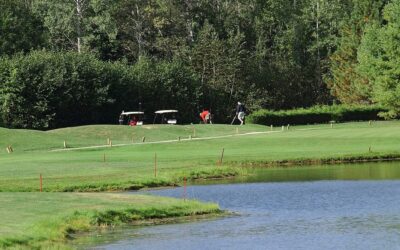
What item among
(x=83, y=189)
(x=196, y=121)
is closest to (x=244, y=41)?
(x=196, y=121)

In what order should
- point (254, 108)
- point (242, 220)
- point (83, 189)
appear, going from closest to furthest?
point (242, 220)
point (83, 189)
point (254, 108)

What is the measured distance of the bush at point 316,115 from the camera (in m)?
117

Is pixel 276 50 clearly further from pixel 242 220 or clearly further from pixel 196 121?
pixel 242 220

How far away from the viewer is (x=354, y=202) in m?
46.4

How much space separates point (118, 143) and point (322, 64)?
61.9 metres

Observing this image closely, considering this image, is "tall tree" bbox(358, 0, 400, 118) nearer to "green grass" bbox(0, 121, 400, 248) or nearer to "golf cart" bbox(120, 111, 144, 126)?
"green grass" bbox(0, 121, 400, 248)

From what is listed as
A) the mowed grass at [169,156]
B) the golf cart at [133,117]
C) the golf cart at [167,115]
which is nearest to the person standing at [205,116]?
the golf cart at [167,115]

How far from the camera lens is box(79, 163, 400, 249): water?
3484 centimetres

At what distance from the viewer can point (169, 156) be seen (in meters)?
74.1

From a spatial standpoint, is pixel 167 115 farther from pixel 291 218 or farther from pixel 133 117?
pixel 291 218

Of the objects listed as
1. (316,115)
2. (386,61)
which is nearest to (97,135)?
(386,61)

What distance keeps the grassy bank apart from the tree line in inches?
2407

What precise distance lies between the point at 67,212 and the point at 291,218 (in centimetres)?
948

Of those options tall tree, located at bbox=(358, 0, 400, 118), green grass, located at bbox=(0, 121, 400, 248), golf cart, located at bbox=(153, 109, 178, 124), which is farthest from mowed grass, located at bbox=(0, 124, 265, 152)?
tall tree, located at bbox=(358, 0, 400, 118)
